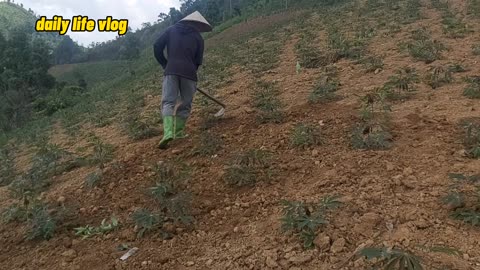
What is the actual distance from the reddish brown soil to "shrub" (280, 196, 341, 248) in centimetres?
6

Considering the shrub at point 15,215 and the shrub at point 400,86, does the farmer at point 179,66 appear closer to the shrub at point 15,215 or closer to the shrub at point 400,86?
the shrub at point 15,215

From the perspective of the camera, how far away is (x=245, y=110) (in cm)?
502

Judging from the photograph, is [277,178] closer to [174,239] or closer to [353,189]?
[353,189]

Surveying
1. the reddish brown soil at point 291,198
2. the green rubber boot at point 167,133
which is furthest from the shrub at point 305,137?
the green rubber boot at point 167,133

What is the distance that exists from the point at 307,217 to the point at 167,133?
2073mm

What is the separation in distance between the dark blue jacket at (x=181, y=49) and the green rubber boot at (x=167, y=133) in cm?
46

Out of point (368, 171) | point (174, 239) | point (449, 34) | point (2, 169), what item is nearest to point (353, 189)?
point (368, 171)

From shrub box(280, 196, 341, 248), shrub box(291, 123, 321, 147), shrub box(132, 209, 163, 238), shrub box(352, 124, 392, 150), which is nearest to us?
shrub box(280, 196, 341, 248)

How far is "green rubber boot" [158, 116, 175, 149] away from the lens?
4.13m

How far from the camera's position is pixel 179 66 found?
4348mm

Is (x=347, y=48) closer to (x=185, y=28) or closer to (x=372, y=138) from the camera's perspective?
(x=185, y=28)

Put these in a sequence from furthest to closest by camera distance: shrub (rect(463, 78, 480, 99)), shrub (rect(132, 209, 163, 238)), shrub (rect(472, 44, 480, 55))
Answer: shrub (rect(472, 44, 480, 55))
shrub (rect(463, 78, 480, 99))
shrub (rect(132, 209, 163, 238))

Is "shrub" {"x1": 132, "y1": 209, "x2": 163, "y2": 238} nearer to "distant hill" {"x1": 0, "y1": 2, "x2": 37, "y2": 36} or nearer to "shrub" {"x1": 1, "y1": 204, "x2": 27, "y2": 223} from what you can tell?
"shrub" {"x1": 1, "y1": 204, "x2": 27, "y2": 223}

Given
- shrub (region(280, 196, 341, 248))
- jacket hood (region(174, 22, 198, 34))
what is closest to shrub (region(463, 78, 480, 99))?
shrub (region(280, 196, 341, 248))
